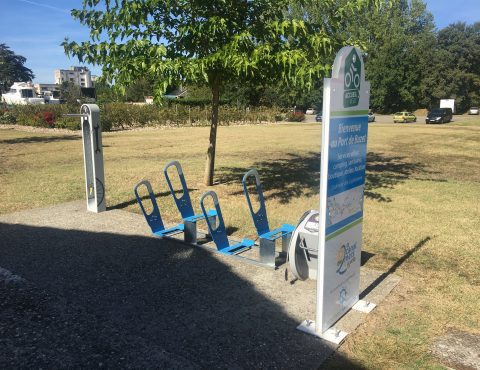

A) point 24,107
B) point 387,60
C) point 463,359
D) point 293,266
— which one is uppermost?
point 387,60

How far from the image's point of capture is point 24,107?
104 feet

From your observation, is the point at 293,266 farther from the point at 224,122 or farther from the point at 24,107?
the point at 24,107

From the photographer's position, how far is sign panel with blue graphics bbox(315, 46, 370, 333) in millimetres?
3129

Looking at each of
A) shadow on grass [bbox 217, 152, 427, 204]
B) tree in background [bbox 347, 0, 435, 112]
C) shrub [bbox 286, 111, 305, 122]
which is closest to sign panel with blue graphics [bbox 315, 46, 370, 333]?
shadow on grass [bbox 217, 152, 427, 204]

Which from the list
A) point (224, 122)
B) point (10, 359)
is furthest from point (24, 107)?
point (10, 359)

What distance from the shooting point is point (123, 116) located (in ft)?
96.4

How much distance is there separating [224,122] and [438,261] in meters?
30.2

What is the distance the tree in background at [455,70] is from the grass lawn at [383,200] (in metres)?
45.9

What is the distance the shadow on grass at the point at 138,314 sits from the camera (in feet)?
10.3

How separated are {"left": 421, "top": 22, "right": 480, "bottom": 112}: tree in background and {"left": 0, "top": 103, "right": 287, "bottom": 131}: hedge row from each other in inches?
1420

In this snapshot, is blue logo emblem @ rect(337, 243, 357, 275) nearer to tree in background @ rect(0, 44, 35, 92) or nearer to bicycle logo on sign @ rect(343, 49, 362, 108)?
bicycle logo on sign @ rect(343, 49, 362, 108)

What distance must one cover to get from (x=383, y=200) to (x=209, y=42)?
455 cm

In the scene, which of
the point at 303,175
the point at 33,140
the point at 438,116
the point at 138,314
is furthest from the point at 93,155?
the point at 438,116

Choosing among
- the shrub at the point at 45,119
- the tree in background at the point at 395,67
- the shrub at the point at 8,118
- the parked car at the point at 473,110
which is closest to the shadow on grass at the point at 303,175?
the shrub at the point at 45,119
